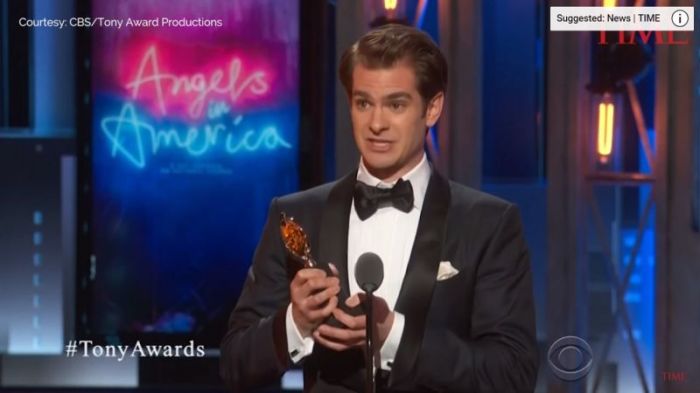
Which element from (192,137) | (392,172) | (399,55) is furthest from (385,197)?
(192,137)

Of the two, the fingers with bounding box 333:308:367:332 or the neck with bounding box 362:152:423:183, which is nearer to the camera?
the fingers with bounding box 333:308:367:332

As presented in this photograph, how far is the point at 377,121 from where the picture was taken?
1.90 meters

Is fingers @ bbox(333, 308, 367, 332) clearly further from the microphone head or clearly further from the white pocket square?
the white pocket square

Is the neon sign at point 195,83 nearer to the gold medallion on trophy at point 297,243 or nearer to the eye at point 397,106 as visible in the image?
the eye at point 397,106

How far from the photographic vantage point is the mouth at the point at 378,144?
192cm

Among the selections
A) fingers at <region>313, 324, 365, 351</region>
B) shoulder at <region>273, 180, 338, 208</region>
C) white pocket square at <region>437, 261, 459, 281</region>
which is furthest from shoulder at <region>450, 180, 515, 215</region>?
fingers at <region>313, 324, 365, 351</region>

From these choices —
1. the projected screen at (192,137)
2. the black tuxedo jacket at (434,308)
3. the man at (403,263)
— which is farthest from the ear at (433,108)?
the projected screen at (192,137)

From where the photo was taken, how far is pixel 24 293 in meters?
3.23

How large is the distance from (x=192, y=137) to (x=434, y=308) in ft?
4.76

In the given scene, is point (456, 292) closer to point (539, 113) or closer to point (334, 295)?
point (334, 295)

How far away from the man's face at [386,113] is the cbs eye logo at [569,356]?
137cm

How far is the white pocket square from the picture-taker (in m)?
1.90

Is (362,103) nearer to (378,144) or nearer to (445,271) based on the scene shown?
(378,144)

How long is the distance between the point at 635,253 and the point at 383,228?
135cm
